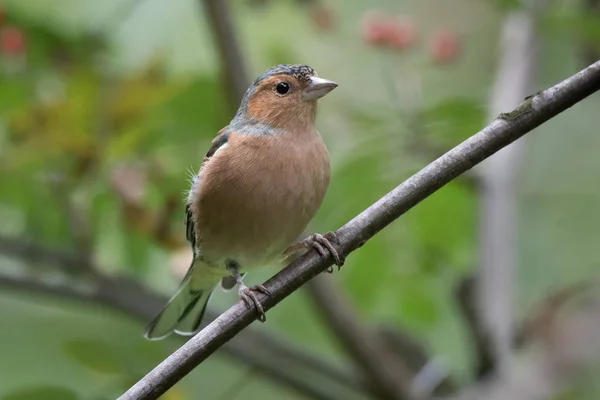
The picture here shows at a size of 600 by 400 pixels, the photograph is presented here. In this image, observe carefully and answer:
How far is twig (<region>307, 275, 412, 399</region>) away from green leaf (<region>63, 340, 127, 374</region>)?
Result: 0.97m

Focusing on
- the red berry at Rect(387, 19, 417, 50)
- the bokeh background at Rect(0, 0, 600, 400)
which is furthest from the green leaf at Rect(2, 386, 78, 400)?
the red berry at Rect(387, 19, 417, 50)

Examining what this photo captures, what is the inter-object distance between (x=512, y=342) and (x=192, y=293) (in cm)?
179

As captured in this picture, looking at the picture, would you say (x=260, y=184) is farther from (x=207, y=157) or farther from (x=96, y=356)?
(x=96, y=356)

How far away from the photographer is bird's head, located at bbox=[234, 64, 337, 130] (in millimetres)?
3354

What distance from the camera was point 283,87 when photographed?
349 centimetres

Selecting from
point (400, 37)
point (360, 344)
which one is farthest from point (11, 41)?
point (360, 344)

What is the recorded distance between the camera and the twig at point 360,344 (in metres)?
3.98

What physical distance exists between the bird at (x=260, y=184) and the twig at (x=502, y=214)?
1322 millimetres

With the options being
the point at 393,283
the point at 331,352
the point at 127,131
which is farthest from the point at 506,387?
the point at 127,131

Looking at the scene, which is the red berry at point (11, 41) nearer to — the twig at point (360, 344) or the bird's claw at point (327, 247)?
the twig at point (360, 344)

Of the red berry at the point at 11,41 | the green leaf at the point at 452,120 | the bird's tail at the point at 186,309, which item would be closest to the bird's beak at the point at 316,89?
the green leaf at the point at 452,120

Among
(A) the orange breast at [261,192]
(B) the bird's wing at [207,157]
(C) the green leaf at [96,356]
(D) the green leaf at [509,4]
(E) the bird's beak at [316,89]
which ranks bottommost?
(C) the green leaf at [96,356]

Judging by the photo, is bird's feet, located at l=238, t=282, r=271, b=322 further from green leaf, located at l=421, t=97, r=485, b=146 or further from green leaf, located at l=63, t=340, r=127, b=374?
green leaf, located at l=421, t=97, r=485, b=146

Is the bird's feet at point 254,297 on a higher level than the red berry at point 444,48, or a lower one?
lower
